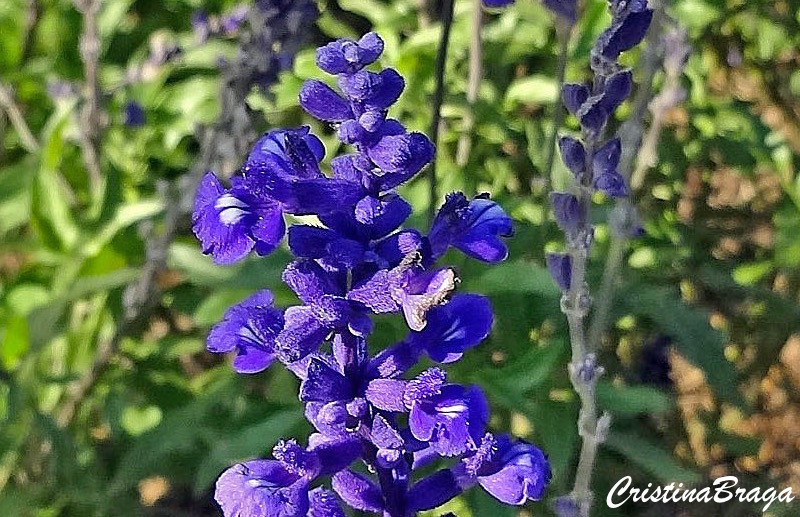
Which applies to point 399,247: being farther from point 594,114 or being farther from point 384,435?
point 594,114

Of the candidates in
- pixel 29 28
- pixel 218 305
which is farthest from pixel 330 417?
pixel 29 28

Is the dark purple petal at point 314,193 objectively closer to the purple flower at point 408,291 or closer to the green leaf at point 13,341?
the purple flower at point 408,291

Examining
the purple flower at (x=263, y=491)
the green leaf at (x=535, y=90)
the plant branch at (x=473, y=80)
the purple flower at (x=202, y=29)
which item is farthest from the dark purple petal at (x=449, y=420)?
the purple flower at (x=202, y=29)

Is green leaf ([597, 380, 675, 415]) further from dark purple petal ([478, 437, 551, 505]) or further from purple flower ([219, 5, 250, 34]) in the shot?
purple flower ([219, 5, 250, 34])

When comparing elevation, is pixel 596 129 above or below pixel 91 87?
above

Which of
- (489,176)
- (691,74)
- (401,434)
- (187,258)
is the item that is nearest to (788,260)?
(691,74)

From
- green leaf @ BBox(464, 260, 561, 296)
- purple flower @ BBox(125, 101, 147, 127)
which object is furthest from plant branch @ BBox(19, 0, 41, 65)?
green leaf @ BBox(464, 260, 561, 296)

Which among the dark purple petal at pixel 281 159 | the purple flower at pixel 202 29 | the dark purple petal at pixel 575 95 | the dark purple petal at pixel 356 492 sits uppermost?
the dark purple petal at pixel 281 159
